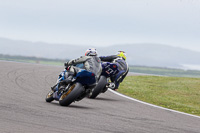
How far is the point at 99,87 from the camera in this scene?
1386 centimetres

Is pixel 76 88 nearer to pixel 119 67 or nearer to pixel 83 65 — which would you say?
pixel 83 65

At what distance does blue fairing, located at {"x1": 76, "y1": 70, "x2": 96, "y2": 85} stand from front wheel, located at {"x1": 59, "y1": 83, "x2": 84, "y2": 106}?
164mm

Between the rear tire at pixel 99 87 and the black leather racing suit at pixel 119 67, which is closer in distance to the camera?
the rear tire at pixel 99 87

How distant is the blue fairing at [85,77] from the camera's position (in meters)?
10.8

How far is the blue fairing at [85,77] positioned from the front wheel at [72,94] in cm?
16

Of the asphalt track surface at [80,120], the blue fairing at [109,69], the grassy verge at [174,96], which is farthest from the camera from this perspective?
the blue fairing at [109,69]

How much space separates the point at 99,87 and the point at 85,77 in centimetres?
305

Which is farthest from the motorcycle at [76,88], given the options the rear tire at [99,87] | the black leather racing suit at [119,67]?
the black leather racing suit at [119,67]

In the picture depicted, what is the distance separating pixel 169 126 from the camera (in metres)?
9.16

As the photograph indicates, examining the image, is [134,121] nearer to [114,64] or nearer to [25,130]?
[25,130]

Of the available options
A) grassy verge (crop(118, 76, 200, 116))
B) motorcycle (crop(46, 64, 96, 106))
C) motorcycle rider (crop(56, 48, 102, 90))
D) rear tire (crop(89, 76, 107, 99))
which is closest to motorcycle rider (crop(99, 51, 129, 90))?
grassy verge (crop(118, 76, 200, 116))

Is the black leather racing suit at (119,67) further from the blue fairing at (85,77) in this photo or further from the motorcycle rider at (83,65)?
the blue fairing at (85,77)

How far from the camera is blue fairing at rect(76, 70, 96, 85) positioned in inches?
424

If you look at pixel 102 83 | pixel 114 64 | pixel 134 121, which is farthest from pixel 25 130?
pixel 114 64
